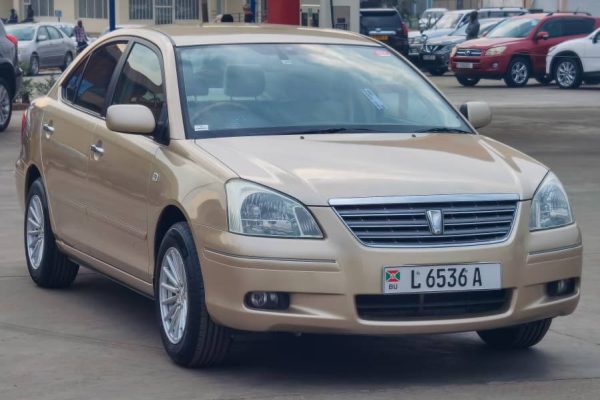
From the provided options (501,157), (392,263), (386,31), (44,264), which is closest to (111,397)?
(392,263)

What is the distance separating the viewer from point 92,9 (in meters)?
78.6

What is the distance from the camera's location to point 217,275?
6.01 metres

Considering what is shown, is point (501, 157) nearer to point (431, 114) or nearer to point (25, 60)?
point (431, 114)

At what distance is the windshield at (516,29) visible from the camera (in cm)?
3347

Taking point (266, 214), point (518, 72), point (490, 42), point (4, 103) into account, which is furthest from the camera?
point (518, 72)

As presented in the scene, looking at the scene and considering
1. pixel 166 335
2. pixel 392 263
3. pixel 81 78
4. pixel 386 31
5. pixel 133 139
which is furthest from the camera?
pixel 386 31

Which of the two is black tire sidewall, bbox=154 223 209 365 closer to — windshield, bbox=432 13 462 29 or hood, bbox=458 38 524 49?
hood, bbox=458 38 524 49

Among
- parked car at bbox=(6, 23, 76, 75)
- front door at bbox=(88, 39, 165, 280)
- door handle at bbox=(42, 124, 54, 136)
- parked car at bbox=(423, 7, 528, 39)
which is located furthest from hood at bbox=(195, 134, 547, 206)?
parked car at bbox=(423, 7, 528, 39)

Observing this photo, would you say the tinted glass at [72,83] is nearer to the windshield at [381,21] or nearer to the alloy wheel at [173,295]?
the alloy wheel at [173,295]

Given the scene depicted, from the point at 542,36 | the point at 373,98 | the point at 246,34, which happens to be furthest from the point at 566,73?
the point at 373,98

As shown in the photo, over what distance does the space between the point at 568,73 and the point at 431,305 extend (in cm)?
2650

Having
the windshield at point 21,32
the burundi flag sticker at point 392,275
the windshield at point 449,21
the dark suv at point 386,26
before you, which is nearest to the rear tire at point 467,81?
the dark suv at point 386,26

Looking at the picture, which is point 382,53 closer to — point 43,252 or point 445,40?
point 43,252

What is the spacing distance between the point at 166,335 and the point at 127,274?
70 centimetres
